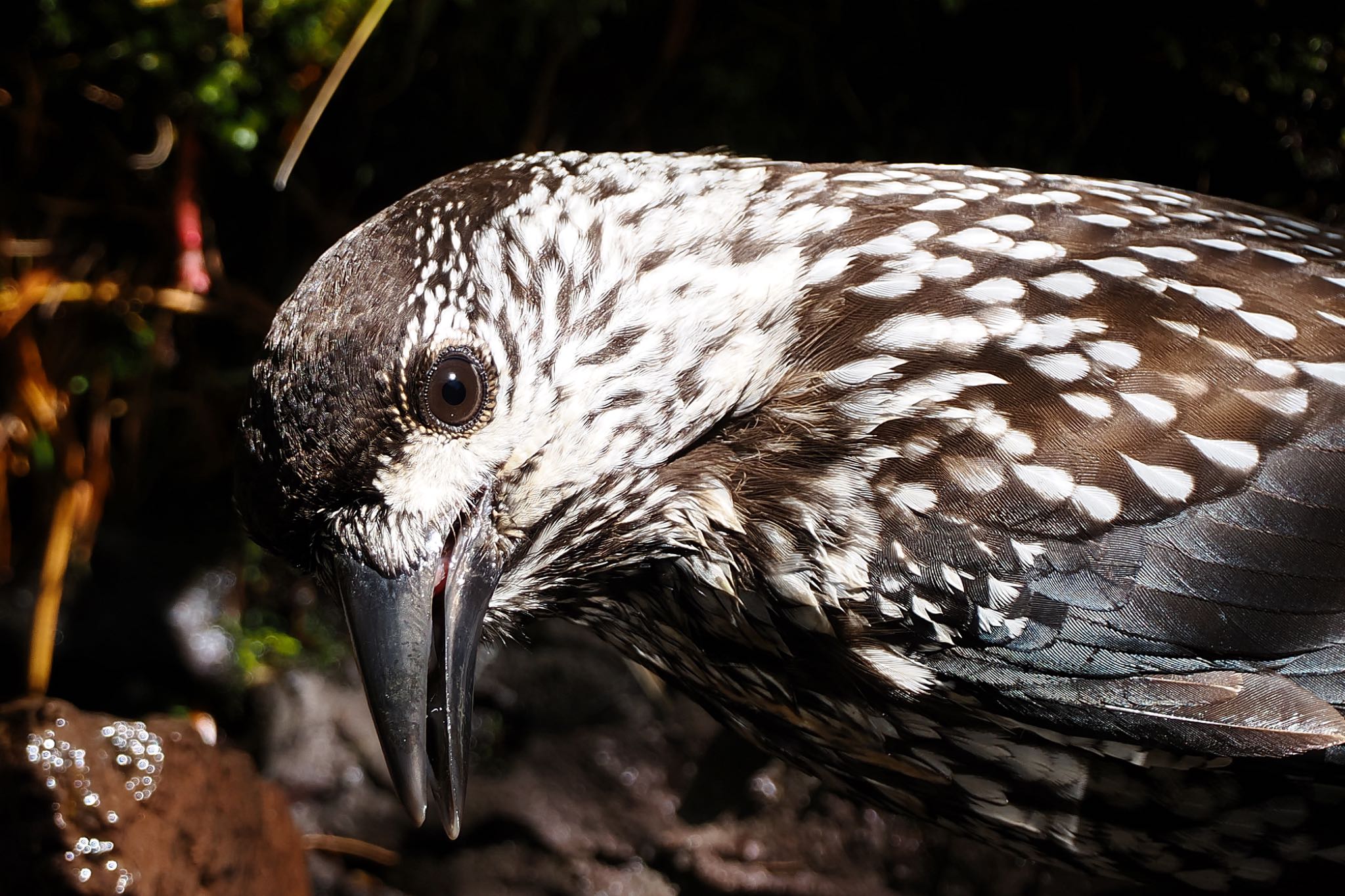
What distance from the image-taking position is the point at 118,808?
7.45 feet

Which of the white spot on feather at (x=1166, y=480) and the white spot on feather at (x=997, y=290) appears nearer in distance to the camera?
the white spot on feather at (x=1166, y=480)

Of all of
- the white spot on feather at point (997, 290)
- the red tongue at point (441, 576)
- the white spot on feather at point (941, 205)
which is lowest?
the red tongue at point (441, 576)

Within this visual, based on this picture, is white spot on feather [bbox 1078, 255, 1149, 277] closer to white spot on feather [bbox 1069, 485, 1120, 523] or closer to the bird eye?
white spot on feather [bbox 1069, 485, 1120, 523]

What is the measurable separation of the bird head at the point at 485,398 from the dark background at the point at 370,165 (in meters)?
1.23

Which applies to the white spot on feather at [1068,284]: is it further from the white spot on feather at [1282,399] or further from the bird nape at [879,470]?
the white spot on feather at [1282,399]

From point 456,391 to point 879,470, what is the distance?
660 mm

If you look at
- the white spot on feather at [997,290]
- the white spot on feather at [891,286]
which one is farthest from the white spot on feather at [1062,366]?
the white spot on feather at [891,286]

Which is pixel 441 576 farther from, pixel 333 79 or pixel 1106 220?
pixel 333 79

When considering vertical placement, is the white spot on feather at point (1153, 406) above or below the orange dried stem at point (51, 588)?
above

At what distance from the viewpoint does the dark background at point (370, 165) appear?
2.81m

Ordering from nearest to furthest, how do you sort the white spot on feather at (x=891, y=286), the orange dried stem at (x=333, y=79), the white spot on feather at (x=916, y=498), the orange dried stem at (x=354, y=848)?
the white spot on feather at (x=916, y=498) < the white spot on feather at (x=891, y=286) < the orange dried stem at (x=333, y=79) < the orange dried stem at (x=354, y=848)

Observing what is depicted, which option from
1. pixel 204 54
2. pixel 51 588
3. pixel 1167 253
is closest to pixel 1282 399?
pixel 1167 253

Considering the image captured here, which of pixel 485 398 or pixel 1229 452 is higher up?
pixel 485 398

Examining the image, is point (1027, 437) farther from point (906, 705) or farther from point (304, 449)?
point (304, 449)
